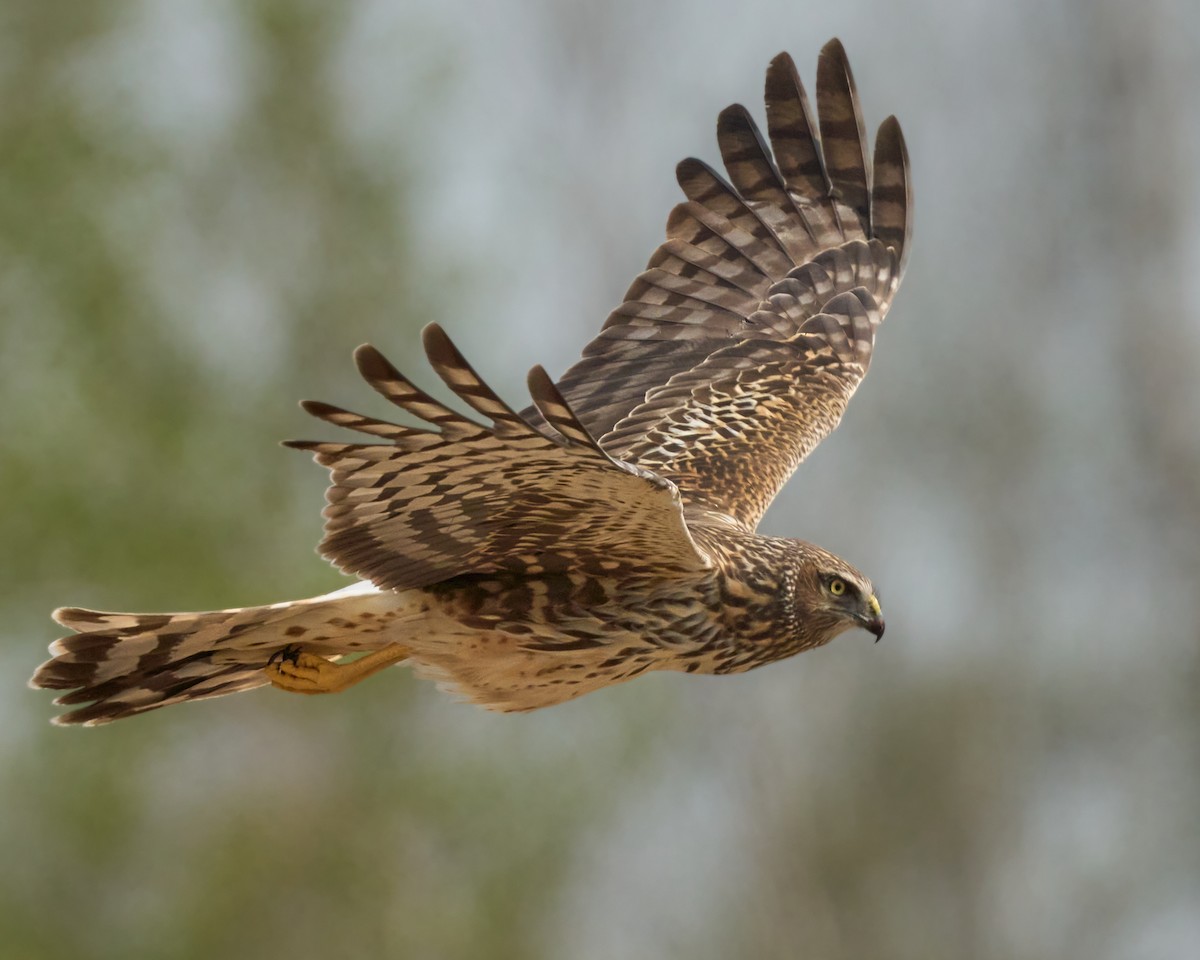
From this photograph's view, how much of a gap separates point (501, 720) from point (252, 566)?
272cm

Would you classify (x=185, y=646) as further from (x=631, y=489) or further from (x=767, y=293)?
(x=767, y=293)

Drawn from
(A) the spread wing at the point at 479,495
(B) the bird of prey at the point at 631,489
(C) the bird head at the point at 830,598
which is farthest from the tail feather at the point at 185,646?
(C) the bird head at the point at 830,598

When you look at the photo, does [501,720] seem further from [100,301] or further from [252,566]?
[100,301]

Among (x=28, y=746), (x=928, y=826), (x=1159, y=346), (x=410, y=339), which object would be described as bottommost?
(x=928, y=826)

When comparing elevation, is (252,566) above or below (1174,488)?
above

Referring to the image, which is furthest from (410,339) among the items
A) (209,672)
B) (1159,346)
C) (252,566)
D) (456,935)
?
(209,672)

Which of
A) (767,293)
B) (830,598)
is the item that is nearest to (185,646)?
(830,598)

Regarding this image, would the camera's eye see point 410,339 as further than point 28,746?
Yes

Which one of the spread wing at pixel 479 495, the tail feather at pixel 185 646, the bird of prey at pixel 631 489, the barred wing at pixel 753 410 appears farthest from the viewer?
the barred wing at pixel 753 410

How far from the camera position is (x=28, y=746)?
17562 mm

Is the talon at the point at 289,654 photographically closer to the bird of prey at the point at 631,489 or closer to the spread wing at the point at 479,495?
the bird of prey at the point at 631,489

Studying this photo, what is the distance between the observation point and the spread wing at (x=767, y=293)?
7414 mm

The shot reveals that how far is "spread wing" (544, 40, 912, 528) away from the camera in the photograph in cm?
741

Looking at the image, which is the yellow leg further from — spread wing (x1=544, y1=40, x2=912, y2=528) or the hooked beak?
the hooked beak
